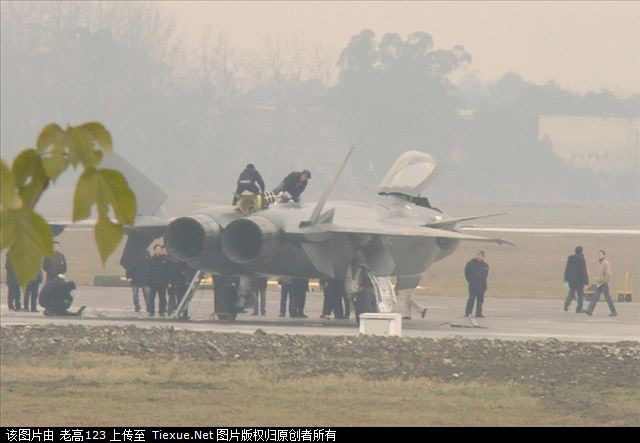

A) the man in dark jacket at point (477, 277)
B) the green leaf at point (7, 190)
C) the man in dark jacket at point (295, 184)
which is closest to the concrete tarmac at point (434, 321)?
the man in dark jacket at point (477, 277)

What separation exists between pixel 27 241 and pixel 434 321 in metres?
22.9

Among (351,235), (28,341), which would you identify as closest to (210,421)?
(28,341)

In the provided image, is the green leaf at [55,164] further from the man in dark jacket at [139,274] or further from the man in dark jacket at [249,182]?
the man in dark jacket at [139,274]

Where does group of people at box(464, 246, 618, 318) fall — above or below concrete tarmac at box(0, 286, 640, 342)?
above

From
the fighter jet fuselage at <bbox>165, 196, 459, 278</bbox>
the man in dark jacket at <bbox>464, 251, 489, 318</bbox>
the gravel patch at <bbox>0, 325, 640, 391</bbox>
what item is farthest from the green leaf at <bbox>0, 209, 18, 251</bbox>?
the man in dark jacket at <bbox>464, 251, 489, 318</bbox>

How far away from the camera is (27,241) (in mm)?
2850

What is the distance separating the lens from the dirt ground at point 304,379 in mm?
13414

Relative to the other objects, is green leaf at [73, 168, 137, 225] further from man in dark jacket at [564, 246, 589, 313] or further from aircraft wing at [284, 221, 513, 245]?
man in dark jacket at [564, 246, 589, 313]

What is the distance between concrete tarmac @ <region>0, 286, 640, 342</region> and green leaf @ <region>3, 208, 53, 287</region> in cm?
1887

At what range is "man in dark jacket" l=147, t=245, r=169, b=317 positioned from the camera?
81.8ft

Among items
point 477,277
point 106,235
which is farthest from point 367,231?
point 106,235

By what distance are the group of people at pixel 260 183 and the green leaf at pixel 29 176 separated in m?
21.0
